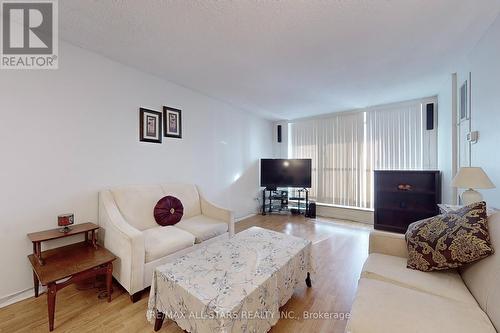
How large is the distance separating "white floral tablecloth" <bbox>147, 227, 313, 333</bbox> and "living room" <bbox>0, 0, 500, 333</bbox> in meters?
0.01

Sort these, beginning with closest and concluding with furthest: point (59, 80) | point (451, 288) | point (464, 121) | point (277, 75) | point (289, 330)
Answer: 1. point (451, 288)
2. point (289, 330)
3. point (59, 80)
4. point (464, 121)
5. point (277, 75)

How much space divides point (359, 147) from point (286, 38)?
3335 millimetres

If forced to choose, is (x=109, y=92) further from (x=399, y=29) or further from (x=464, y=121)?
(x=464, y=121)

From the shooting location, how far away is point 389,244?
1791mm

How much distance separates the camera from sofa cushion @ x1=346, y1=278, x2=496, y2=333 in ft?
3.21

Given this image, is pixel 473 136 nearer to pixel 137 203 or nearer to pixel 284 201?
pixel 284 201

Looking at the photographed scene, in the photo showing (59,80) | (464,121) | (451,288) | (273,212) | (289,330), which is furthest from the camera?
(273,212)

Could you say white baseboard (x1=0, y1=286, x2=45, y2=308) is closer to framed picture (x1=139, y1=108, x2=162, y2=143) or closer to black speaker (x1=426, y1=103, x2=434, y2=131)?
framed picture (x1=139, y1=108, x2=162, y2=143)

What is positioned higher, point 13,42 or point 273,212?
point 13,42

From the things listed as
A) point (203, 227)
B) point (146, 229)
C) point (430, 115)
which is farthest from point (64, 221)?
point (430, 115)

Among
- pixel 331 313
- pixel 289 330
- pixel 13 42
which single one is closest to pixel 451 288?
pixel 331 313

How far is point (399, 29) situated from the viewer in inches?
73.4

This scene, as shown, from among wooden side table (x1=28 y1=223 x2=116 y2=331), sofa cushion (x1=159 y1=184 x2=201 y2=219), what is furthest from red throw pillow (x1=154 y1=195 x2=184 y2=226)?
wooden side table (x1=28 y1=223 x2=116 y2=331)

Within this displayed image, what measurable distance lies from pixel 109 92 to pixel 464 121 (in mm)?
4190
